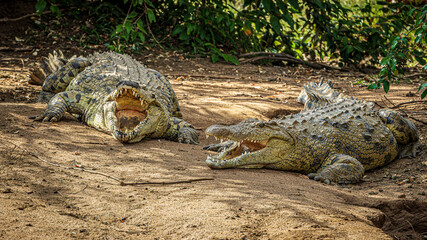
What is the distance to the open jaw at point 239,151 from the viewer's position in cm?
432

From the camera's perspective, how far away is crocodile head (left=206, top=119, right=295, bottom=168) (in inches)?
170

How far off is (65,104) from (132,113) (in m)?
1.08

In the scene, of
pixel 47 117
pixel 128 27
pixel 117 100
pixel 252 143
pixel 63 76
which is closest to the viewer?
pixel 252 143

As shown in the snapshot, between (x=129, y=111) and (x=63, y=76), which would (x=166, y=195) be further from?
(x=63, y=76)

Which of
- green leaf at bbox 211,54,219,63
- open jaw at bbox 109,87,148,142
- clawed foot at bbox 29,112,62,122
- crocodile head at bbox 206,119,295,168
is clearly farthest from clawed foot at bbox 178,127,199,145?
green leaf at bbox 211,54,219,63

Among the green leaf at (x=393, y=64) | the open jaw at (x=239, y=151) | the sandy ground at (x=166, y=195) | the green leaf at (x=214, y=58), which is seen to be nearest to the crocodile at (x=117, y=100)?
the sandy ground at (x=166, y=195)

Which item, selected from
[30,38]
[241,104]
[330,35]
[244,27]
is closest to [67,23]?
[30,38]

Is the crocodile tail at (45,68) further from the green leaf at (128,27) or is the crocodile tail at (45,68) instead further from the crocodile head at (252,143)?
the crocodile head at (252,143)

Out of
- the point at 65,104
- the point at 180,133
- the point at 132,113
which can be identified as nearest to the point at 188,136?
the point at 180,133

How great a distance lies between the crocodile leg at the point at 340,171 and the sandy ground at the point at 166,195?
0.59 feet

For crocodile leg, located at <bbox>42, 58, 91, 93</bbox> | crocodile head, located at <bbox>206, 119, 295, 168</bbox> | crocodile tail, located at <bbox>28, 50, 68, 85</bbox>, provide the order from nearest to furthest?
crocodile head, located at <bbox>206, 119, 295, 168</bbox>, crocodile leg, located at <bbox>42, 58, 91, 93</bbox>, crocodile tail, located at <bbox>28, 50, 68, 85</bbox>

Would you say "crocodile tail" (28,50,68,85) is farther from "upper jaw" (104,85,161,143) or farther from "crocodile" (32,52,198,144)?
"upper jaw" (104,85,161,143)

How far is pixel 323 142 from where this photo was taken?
16.3ft

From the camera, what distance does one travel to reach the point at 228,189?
11.8 ft
